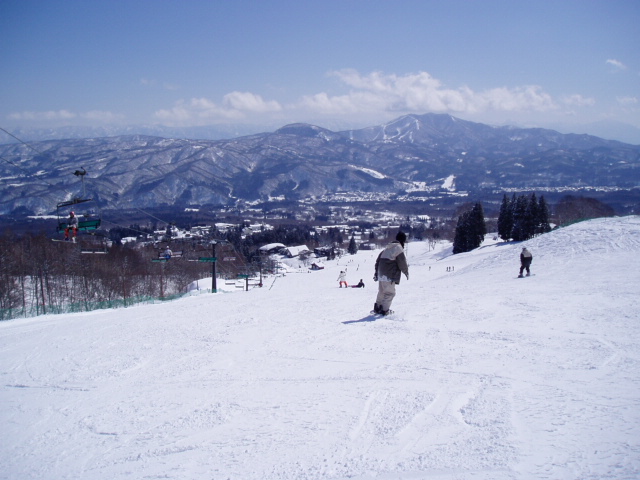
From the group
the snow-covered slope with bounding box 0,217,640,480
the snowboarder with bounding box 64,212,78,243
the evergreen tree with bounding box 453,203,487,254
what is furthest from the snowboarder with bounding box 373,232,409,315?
the evergreen tree with bounding box 453,203,487,254

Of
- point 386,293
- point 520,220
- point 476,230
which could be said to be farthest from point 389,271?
point 476,230

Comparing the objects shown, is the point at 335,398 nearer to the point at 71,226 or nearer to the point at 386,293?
the point at 386,293

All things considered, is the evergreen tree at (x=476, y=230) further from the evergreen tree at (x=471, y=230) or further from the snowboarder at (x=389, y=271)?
the snowboarder at (x=389, y=271)

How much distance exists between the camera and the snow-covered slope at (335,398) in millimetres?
3705

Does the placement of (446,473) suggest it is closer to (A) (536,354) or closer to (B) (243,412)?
(B) (243,412)

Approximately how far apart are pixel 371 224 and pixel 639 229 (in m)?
147

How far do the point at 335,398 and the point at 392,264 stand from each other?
4884 millimetres

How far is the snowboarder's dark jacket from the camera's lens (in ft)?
30.8

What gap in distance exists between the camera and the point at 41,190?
525 feet

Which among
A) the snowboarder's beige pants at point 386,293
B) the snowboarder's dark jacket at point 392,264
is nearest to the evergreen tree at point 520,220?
the snowboarder's dark jacket at point 392,264

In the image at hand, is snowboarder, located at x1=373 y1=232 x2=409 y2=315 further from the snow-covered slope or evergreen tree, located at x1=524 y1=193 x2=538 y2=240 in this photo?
evergreen tree, located at x1=524 y1=193 x2=538 y2=240

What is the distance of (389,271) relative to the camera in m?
9.41

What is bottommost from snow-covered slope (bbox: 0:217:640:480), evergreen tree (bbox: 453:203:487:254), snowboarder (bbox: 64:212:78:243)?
evergreen tree (bbox: 453:203:487:254)

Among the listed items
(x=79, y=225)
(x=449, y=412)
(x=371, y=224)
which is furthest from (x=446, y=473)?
(x=371, y=224)
